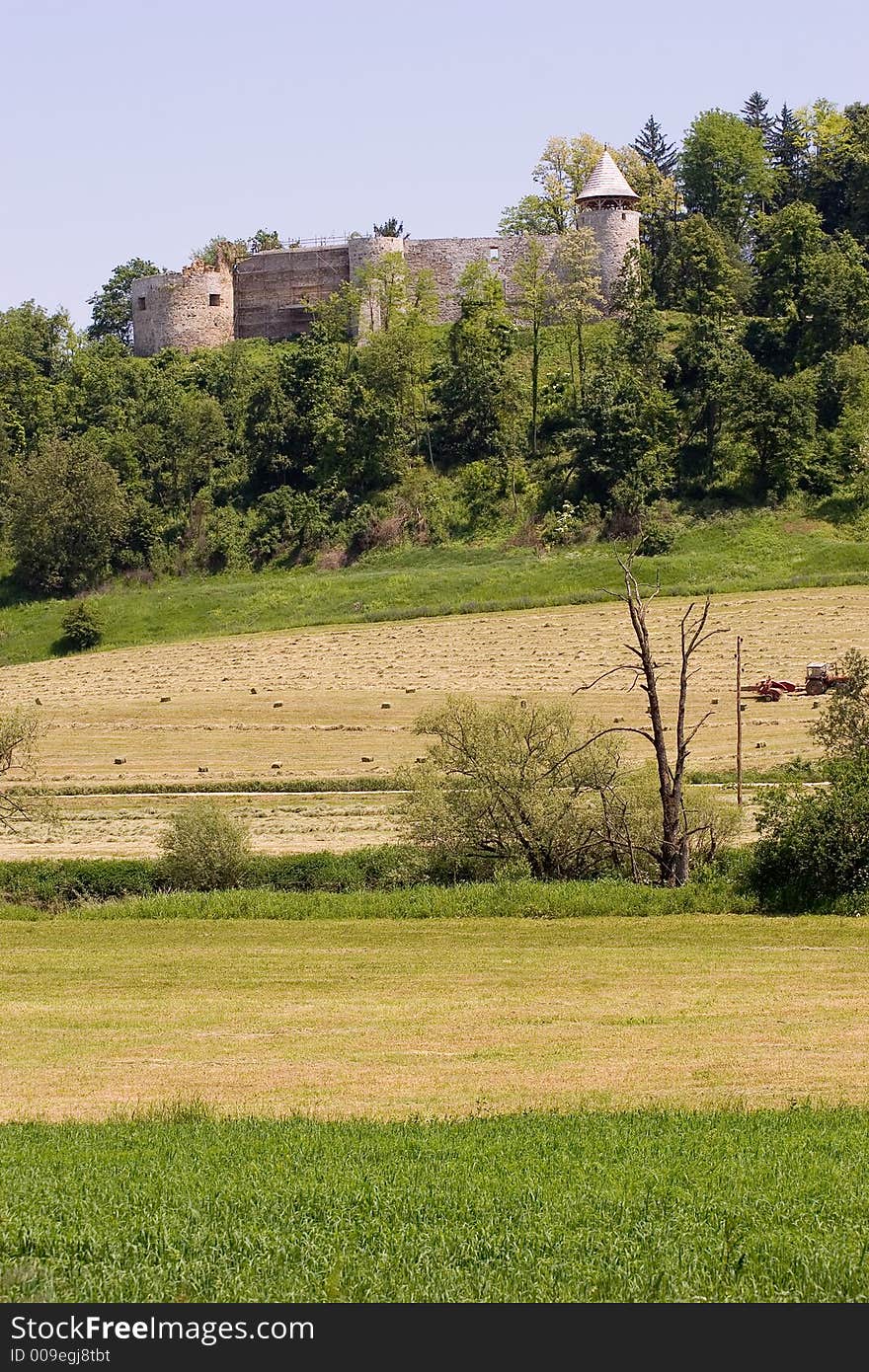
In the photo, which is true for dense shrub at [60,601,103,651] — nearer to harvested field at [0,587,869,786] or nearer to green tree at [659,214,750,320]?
harvested field at [0,587,869,786]

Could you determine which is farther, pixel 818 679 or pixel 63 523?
pixel 63 523

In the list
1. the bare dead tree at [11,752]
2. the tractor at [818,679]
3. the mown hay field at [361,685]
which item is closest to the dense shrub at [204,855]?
the bare dead tree at [11,752]

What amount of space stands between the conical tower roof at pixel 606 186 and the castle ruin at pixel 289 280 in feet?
0.18

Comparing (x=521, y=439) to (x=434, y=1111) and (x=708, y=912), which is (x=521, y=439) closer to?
(x=708, y=912)

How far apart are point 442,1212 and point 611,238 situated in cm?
8788

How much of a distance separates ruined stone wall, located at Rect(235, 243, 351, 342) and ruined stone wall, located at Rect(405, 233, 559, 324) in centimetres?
433

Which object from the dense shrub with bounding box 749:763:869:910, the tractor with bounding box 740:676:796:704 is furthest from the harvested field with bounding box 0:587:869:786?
the dense shrub with bounding box 749:763:869:910

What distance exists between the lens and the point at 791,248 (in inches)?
3302

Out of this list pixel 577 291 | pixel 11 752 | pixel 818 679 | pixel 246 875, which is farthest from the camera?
pixel 577 291

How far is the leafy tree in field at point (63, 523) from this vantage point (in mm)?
80812

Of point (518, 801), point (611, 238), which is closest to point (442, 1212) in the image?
point (518, 801)

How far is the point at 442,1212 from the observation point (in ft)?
38.7

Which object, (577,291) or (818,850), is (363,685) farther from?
(577,291)
